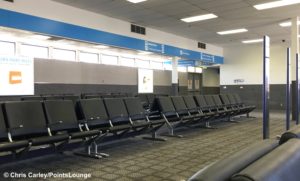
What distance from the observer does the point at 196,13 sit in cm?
810

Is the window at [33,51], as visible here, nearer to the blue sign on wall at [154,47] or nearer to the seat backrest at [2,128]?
the blue sign on wall at [154,47]

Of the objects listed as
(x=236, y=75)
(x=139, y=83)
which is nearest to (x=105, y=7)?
(x=139, y=83)

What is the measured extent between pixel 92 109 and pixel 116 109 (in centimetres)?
51

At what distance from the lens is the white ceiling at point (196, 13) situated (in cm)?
716

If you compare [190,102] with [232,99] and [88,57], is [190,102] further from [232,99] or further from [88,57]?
[88,57]

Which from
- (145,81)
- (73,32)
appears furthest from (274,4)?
(145,81)

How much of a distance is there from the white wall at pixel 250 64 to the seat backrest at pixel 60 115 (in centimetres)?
A: 1156

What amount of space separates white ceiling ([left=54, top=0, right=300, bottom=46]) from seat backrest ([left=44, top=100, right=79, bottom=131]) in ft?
12.1

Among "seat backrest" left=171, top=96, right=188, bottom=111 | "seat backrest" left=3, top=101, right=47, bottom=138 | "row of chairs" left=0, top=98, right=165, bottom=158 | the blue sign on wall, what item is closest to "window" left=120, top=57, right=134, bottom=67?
the blue sign on wall

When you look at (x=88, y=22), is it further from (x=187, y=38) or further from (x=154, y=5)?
(x=187, y=38)

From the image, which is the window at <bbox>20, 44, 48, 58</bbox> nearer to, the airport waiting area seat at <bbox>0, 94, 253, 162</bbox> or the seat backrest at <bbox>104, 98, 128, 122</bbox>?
the airport waiting area seat at <bbox>0, 94, 253, 162</bbox>

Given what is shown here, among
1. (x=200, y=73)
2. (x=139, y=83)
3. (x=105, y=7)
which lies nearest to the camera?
(x=105, y=7)

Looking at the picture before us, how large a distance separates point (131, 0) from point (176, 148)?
397 centimetres

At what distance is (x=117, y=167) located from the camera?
11.9 feet
